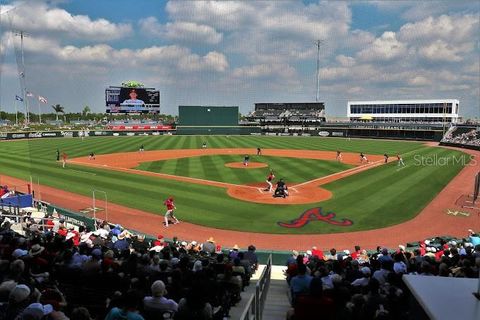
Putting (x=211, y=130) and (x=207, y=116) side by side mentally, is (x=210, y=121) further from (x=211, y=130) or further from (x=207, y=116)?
(x=211, y=130)

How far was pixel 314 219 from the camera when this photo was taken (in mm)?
19453

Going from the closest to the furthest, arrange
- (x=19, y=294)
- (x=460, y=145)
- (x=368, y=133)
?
(x=19, y=294), (x=460, y=145), (x=368, y=133)

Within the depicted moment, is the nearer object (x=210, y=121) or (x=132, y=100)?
(x=132, y=100)

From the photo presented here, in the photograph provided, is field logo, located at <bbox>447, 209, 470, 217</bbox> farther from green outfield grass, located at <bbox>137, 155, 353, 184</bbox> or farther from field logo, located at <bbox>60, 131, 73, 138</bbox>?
field logo, located at <bbox>60, 131, 73, 138</bbox>

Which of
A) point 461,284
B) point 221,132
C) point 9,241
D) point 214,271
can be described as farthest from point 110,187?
point 221,132

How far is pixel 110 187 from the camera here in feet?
88.5

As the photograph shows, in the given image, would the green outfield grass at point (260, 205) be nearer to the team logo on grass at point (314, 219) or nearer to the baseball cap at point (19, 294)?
the team logo on grass at point (314, 219)

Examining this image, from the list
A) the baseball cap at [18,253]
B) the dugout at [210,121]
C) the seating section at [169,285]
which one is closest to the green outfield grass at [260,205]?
the seating section at [169,285]

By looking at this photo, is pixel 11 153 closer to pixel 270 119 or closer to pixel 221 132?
pixel 221 132

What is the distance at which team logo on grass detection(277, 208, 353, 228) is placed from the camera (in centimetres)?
1866

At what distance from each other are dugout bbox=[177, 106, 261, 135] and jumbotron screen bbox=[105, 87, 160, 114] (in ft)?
24.4

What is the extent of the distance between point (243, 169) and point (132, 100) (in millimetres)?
60496

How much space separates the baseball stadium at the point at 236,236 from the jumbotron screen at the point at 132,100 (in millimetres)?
38522

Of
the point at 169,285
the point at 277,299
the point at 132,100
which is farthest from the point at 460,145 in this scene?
the point at 132,100
